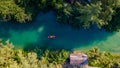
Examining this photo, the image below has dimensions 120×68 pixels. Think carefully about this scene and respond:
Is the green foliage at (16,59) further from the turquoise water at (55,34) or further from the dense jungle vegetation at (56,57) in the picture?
the turquoise water at (55,34)

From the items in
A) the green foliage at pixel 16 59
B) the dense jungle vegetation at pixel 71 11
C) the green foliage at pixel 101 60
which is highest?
the dense jungle vegetation at pixel 71 11

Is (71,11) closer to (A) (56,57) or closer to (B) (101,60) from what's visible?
(A) (56,57)

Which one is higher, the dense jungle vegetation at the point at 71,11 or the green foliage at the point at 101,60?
the dense jungle vegetation at the point at 71,11

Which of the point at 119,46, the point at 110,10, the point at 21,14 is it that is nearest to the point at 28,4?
the point at 21,14

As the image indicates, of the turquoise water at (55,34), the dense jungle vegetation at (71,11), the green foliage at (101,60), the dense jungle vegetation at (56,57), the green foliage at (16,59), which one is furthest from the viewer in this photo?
the turquoise water at (55,34)

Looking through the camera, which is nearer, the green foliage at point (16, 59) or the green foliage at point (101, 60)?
the green foliage at point (16, 59)

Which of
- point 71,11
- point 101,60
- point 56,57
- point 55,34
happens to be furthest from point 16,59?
point 101,60

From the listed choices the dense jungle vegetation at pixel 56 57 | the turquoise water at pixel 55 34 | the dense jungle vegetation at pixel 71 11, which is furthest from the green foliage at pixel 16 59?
the dense jungle vegetation at pixel 71 11
